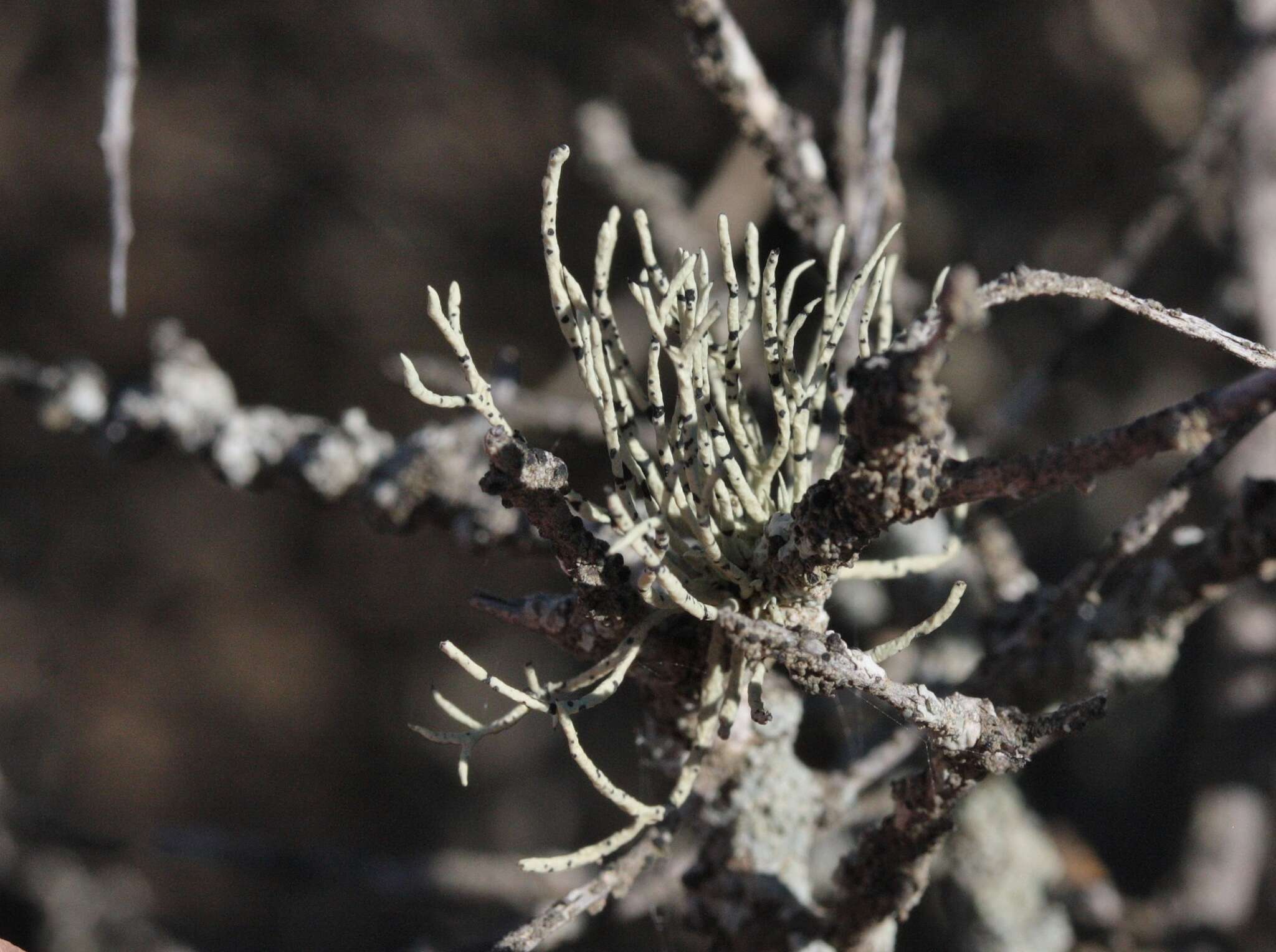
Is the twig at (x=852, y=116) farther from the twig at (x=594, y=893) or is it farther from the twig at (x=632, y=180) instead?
the twig at (x=594, y=893)

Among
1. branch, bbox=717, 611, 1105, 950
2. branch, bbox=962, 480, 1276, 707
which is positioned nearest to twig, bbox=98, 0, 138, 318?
branch, bbox=717, 611, 1105, 950

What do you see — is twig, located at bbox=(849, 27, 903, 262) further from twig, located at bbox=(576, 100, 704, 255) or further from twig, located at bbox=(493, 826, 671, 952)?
twig, located at bbox=(493, 826, 671, 952)

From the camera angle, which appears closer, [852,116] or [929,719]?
[929,719]

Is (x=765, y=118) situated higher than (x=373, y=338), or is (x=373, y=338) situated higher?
(x=373, y=338)

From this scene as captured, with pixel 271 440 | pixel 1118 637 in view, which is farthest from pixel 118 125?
pixel 1118 637

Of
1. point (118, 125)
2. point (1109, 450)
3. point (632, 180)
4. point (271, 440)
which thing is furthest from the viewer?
point (632, 180)

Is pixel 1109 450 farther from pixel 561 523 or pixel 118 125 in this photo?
pixel 118 125
